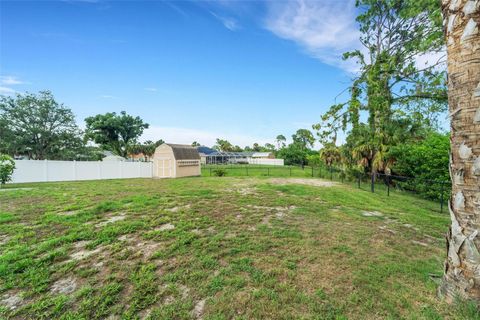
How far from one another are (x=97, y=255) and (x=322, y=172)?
15298mm

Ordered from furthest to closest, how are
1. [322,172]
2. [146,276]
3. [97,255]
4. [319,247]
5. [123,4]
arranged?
[322,172] < [123,4] < [319,247] < [97,255] < [146,276]

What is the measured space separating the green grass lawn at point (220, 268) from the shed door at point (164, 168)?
11266mm

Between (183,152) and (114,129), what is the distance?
1343 cm

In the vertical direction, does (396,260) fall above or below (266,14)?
below

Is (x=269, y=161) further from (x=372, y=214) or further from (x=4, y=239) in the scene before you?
(x=4, y=239)

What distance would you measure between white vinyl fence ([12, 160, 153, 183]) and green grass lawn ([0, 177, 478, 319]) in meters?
9.90

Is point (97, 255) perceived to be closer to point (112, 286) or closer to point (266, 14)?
point (112, 286)

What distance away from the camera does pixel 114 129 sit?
23.6 meters

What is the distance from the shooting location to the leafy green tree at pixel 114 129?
74.4 ft

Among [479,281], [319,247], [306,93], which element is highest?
[306,93]

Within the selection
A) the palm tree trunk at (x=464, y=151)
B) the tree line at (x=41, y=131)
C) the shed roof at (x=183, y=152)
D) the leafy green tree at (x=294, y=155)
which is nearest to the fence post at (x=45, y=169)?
the shed roof at (x=183, y=152)

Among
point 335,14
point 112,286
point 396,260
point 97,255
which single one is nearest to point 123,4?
point 335,14

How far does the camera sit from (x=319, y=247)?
257 cm

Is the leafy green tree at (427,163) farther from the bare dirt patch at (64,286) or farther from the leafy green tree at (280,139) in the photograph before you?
the leafy green tree at (280,139)
